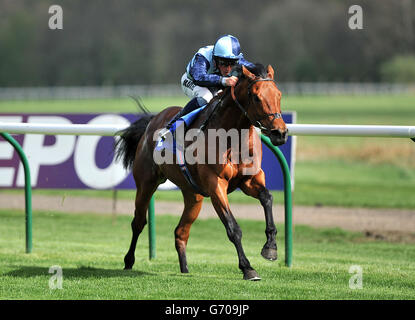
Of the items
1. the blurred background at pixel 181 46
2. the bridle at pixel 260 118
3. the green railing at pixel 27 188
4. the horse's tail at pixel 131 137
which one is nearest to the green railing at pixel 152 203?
the green railing at pixel 27 188

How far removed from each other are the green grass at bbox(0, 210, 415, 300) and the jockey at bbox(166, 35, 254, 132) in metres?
1.28

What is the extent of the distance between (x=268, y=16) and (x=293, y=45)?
892 centimetres

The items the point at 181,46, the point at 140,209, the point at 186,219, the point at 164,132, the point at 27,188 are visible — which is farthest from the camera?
the point at 181,46

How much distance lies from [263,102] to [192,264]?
Result: 198 centimetres

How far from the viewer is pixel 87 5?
293ft

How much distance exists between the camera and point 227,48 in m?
5.43

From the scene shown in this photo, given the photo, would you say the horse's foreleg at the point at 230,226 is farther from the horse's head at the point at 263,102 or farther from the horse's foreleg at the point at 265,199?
the horse's head at the point at 263,102

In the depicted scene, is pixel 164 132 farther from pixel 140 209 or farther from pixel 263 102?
pixel 263 102

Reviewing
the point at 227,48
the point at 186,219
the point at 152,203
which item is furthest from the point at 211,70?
the point at 152,203

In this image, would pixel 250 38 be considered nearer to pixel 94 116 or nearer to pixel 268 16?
pixel 268 16

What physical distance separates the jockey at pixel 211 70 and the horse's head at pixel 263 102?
14 centimetres

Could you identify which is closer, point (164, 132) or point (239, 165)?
point (239, 165)

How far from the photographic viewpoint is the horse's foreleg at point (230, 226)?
5.14 metres

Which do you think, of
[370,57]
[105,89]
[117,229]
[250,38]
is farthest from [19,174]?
[250,38]
